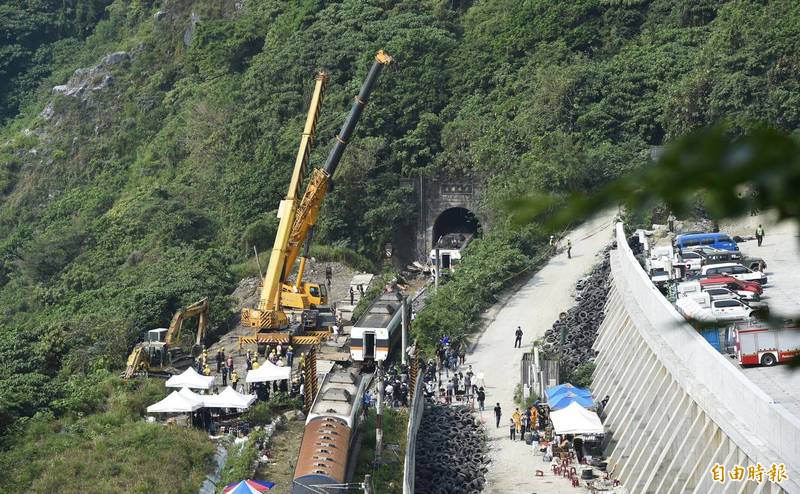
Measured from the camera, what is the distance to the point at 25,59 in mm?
96375

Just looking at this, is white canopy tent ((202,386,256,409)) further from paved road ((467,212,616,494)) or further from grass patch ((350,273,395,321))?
grass patch ((350,273,395,321))

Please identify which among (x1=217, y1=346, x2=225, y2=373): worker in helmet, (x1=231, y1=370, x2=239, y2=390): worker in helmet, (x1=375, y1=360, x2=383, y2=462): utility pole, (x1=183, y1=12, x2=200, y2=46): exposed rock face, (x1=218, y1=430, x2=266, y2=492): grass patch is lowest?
(x1=218, y1=430, x2=266, y2=492): grass patch

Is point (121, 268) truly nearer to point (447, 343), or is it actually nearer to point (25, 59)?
point (447, 343)

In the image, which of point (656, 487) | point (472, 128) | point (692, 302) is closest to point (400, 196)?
point (472, 128)

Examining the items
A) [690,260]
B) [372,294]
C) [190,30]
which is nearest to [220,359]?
[372,294]

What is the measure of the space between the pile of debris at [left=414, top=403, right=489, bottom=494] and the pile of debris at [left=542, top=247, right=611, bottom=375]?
12.7ft

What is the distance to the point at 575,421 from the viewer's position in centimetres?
3275

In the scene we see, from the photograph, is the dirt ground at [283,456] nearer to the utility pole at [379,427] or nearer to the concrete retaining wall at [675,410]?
the utility pole at [379,427]

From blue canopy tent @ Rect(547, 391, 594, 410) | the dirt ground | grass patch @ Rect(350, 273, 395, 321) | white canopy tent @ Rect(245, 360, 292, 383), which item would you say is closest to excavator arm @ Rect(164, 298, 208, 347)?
grass patch @ Rect(350, 273, 395, 321)

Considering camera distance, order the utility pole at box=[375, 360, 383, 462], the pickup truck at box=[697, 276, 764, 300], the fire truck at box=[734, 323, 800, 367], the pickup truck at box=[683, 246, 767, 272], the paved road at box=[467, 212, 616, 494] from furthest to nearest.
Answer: the pickup truck at box=[683, 246, 767, 272] < the pickup truck at box=[697, 276, 764, 300] < the utility pole at box=[375, 360, 383, 462] < the paved road at box=[467, 212, 616, 494] < the fire truck at box=[734, 323, 800, 367]

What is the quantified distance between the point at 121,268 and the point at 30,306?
5.30 metres

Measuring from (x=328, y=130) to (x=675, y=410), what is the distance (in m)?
39.4

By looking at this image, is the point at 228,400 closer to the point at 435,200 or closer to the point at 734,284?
the point at 734,284

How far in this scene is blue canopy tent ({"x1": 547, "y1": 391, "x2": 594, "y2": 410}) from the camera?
3409 centimetres
